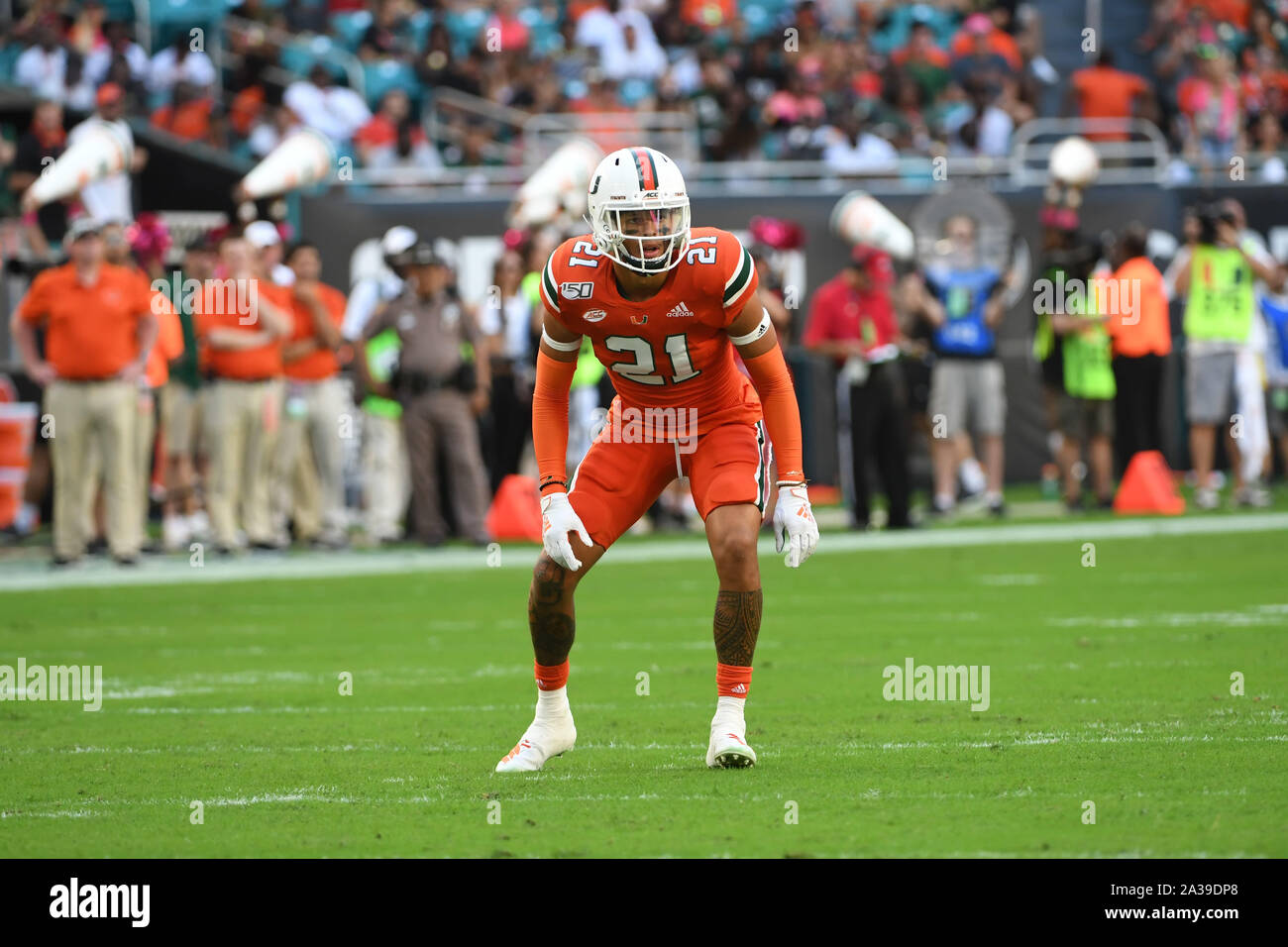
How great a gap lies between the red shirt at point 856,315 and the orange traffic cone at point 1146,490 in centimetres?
259

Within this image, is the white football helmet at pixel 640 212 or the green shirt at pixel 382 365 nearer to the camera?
the white football helmet at pixel 640 212

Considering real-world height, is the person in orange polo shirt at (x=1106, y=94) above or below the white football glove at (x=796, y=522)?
above

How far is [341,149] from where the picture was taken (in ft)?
71.3

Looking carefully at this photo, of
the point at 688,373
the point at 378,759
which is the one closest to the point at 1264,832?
the point at 688,373

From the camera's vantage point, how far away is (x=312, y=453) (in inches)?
650

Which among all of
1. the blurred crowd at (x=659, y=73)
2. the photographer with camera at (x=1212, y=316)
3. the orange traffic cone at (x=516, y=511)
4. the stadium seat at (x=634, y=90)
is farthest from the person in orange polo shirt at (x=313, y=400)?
the stadium seat at (x=634, y=90)

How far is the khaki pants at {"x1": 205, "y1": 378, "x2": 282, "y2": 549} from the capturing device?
50.7 feet

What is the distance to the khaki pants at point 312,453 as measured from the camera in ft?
52.4

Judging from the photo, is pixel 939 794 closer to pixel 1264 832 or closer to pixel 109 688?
pixel 1264 832

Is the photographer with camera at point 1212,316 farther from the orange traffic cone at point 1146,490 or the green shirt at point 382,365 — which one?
the green shirt at point 382,365

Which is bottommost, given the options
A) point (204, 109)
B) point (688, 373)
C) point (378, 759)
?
point (378, 759)

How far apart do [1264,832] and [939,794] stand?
3.44 ft

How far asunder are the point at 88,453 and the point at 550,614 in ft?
27.5

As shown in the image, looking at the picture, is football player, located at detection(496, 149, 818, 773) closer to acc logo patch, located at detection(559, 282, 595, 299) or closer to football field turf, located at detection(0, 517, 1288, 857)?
acc logo patch, located at detection(559, 282, 595, 299)
